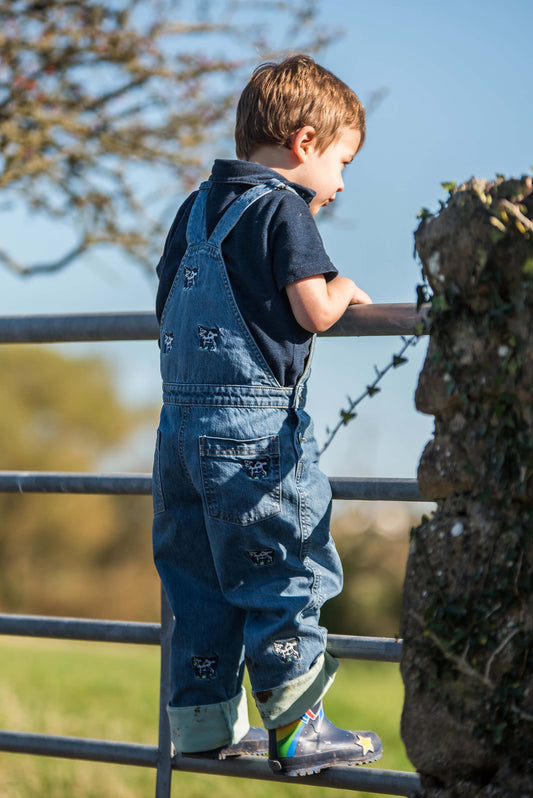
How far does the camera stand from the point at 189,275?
181 cm

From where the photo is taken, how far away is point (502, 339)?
134 cm

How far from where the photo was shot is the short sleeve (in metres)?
1.69

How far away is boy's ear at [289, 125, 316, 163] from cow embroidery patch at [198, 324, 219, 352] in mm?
449

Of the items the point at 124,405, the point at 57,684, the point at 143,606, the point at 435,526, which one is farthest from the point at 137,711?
the point at 124,405

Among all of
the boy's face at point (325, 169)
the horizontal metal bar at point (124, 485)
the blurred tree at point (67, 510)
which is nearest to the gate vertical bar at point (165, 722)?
the horizontal metal bar at point (124, 485)

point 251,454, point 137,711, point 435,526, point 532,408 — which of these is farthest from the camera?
point 137,711

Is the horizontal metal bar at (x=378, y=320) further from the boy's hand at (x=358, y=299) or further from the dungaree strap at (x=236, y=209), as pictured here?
the dungaree strap at (x=236, y=209)

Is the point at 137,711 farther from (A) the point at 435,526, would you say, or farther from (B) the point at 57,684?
(A) the point at 435,526

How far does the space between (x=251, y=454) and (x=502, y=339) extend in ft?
1.80

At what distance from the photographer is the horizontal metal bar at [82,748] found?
2.08 metres

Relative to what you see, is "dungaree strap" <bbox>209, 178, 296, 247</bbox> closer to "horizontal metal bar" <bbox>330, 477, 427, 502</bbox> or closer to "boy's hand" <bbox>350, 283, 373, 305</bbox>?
"boy's hand" <bbox>350, 283, 373, 305</bbox>

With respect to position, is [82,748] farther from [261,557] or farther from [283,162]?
[283,162]

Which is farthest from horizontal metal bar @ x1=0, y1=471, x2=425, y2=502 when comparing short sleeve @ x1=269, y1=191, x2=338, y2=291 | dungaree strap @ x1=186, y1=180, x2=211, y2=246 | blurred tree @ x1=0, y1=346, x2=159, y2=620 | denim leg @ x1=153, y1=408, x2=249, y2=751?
blurred tree @ x1=0, y1=346, x2=159, y2=620

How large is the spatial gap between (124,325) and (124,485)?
1.20ft
